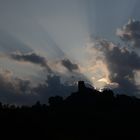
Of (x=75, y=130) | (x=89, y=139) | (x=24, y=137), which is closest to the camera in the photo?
(x=24, y=137)

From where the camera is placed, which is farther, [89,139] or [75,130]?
[75,130]

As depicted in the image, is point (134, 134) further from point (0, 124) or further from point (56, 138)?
point (0, 124)

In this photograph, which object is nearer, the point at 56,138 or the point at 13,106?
the point at 56,138

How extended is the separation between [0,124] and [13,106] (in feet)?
188

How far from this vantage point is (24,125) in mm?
127188

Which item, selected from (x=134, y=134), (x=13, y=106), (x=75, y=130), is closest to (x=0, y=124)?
(x=13, y=106)

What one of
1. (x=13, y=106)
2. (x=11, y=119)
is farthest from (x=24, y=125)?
(x=13, y=106)

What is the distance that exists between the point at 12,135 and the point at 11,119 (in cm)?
1813

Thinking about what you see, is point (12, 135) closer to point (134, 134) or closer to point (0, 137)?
point (0, 137)

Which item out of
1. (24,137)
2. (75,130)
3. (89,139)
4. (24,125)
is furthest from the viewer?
(75,130)

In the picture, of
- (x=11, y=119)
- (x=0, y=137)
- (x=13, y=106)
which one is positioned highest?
Answer: (x=13, y=106)

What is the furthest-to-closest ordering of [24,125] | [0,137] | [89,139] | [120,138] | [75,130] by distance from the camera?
[75,130]
[120,138]
[89,139]
[24,125]
[0,137]

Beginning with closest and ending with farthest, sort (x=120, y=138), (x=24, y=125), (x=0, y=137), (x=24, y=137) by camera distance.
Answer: (x=0, y=137), (x=24, y=137), (x=24, y=125), (x=120, y=138)

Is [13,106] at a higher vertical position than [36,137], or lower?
higher
